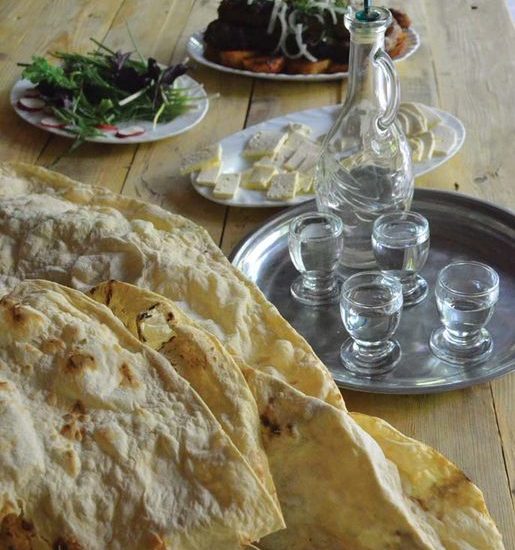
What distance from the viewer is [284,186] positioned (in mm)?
1630

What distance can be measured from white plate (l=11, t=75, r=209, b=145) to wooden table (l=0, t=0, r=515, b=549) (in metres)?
0.03

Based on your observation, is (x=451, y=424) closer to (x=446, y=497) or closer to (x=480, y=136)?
(x=446, y=497)

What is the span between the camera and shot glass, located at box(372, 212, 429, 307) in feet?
4.40

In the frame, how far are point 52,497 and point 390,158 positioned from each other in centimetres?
85

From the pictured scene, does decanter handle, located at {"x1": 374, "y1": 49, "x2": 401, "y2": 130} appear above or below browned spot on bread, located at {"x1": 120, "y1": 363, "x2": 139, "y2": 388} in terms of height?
below

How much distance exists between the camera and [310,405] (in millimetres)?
908

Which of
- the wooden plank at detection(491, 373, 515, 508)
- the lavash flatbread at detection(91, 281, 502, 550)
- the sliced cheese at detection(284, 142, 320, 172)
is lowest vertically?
the sliced cheese at detection(284, 142, 320, 172)

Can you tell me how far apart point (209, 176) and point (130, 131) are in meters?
0.29

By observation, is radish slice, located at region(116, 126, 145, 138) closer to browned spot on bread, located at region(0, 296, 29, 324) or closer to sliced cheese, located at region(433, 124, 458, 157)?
sliced cheese, located at region(433, 124, 458, 157)

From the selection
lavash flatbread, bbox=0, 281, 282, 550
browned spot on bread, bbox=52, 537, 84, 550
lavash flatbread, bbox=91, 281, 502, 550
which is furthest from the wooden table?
browned spot on bread, bbox=52, 537, 84, 550

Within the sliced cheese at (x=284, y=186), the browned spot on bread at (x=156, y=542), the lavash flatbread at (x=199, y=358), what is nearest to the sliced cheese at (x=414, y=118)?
the sliced cheese at (x=284, y=186)

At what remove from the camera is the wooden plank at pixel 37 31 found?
206 cm

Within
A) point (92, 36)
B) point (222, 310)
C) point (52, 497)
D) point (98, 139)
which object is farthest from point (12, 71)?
point (52, 497)

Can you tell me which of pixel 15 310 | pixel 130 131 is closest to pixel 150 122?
pixel 130 131
